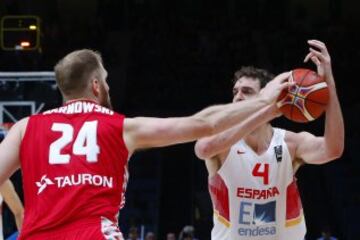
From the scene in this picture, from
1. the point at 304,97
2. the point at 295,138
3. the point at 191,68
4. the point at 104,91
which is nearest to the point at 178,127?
the point at 104,91

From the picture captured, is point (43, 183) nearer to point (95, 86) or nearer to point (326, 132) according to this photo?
point (95, 86)

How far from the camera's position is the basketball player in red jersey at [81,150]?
394 cm

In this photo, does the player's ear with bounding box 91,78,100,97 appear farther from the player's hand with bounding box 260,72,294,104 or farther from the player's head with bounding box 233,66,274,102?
the player's head with bounding box 233,66,274,102

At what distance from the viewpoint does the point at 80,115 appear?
4141 mm

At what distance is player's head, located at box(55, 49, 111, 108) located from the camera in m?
4.16

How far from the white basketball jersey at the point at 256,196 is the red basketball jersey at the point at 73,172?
185cm

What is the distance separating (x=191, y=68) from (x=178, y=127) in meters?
16.1

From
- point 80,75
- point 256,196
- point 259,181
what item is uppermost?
point 80,75

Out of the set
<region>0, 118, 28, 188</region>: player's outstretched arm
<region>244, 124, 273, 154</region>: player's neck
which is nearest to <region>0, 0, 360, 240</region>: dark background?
<region>244, 124, 273, 154</region>: player's neck

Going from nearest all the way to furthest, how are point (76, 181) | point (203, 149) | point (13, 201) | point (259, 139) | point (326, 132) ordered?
point (76, 181), point (203, 149), point (326, 132), point (259, 139), point (13, 201)

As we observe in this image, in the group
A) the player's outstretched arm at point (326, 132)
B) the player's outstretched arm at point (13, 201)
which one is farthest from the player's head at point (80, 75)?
the player's outstretched arm at point (13, 201)

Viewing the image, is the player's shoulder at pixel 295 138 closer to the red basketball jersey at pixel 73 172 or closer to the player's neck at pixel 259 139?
the player's neck at pixel 259 139

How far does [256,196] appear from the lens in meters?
5.81

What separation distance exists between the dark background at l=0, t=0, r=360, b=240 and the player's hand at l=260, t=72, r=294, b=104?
45.2 feet
